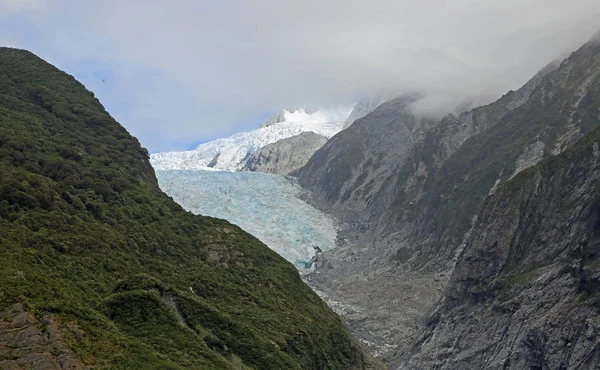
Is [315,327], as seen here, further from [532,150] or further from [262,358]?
[532,150]

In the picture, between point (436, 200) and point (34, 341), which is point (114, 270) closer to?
point (34, 341)

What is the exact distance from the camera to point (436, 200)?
14975 centimetres

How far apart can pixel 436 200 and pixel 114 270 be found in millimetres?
111613

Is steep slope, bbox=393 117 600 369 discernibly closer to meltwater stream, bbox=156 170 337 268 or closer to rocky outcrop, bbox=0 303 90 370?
rocky outcrop, bbox=0 303 90 370

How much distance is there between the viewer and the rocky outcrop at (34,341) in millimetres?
27625

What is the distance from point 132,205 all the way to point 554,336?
139ft

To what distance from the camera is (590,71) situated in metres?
131

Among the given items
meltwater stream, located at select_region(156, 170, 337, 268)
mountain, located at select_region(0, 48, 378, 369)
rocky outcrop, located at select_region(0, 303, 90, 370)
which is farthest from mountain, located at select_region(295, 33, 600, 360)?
rocky outcrop, located at select_region(0, 303, 90, 370)

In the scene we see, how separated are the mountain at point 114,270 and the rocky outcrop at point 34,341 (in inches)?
2.5

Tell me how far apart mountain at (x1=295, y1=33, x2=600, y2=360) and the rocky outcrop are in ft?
230

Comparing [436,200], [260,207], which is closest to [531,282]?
[436,200]

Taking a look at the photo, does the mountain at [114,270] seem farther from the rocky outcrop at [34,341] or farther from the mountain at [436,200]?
the mountain at [436,200]

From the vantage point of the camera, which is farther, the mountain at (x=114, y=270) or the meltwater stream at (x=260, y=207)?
the meltwater stream at (x=260, y=207)

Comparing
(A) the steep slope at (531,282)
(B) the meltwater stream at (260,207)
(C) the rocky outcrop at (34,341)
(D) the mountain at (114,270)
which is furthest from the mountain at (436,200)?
(C) the rocky outcrop at (34,341)
